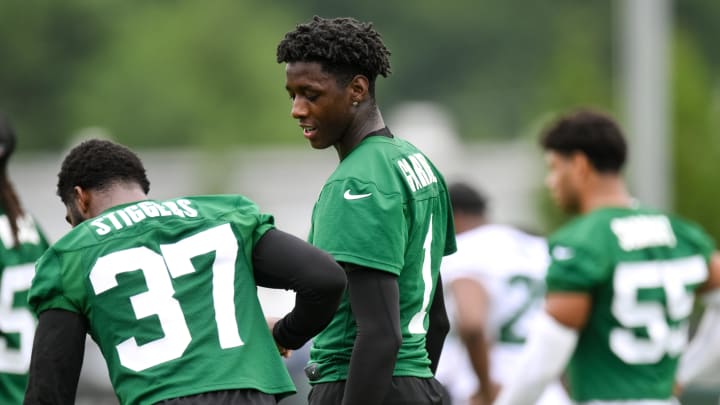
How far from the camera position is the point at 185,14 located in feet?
174

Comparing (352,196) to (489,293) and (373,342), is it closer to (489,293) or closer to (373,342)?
(373,342)

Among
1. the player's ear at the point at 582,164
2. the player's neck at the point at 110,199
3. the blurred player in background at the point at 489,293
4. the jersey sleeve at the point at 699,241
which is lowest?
the blurred player in background at the point at 489,293

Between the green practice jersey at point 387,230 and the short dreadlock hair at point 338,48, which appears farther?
the short dreadlock hair at point 338,48

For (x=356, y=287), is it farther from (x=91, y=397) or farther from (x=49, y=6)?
(x=49, y=6)

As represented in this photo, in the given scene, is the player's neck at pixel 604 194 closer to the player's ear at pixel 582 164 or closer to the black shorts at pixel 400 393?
the player's ear at pixel 582 164

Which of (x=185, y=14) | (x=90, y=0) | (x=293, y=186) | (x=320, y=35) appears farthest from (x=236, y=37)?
(x=320, y=35)

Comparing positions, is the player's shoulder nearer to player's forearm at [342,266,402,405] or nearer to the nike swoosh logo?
the nike swoosh logo

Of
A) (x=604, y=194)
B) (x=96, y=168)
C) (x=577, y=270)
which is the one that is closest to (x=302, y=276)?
(x=96, y=168)

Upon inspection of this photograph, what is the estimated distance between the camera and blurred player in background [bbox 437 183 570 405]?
26.8 ft

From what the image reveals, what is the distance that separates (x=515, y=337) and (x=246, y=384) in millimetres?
4071

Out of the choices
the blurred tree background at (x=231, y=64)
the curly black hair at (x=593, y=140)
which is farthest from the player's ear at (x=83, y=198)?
the blurred tree background at (x=231, y=64)

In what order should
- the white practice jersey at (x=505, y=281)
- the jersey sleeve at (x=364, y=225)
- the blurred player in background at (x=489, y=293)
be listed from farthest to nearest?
the white practice jersey at (x=505, y=281) < the blurred player in background at (x=489, y=293) < the jersey sleeve at (x=364, y=225)

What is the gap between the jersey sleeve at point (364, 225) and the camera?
4684 mm

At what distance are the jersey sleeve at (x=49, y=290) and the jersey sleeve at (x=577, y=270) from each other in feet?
8.18
